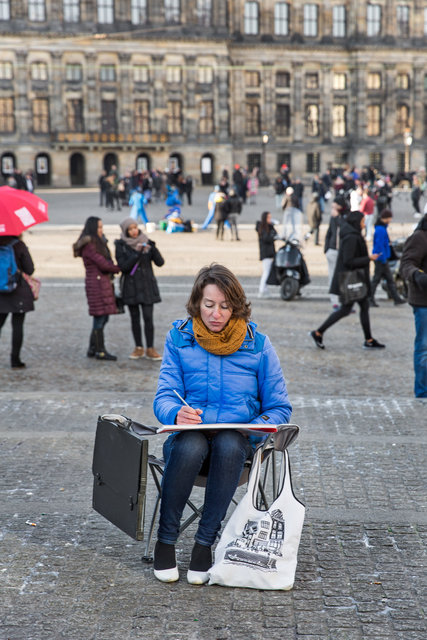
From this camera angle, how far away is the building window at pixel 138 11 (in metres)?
67.1

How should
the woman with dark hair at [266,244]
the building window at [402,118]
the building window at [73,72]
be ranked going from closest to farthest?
the woman with dark hair at [266,244]
the building window at [73,72]
the building window at [402,118]

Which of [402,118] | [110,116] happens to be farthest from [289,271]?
[402,118]

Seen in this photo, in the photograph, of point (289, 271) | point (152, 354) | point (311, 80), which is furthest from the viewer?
point (311, 80)

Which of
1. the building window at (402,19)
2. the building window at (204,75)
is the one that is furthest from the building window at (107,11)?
the building window at (402,19)

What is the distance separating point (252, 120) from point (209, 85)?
15.5 ft

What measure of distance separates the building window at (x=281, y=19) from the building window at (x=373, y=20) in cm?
638

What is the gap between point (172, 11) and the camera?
6800cm

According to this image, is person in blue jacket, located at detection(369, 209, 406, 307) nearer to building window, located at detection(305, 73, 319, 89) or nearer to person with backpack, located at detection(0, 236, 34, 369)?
person with backpack, located at detection(0, 236, 34, 369)

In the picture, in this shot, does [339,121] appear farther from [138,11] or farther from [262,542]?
[262,542]

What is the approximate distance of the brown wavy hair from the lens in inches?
185

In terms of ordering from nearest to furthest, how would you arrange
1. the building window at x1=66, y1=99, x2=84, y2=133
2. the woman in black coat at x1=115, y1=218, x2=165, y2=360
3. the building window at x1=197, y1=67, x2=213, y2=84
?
1. the woman in black coat at x1=115, y1=218, x2=165, y2=360
2. the building window at x1=66, y1=99, x2=84, y2=133
3. the building window at x1=197, y1=67, x2=213, y2=84

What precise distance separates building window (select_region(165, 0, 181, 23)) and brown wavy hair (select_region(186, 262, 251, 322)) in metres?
66.5

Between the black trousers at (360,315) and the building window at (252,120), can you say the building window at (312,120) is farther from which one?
the black trousers at (360,315)

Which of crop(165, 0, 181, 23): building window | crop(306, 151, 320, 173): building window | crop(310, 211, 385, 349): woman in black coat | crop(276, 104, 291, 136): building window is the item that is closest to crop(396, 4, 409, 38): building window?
crop(276, 104, 291, 136): building window
